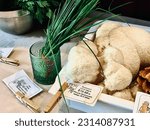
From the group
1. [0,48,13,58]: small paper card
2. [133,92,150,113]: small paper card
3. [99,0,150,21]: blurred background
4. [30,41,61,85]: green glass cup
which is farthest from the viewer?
[99,0,150,21]: blurred background

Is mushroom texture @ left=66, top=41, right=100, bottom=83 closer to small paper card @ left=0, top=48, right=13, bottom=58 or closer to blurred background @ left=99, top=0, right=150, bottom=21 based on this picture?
small paper card @ left=0, top=48, right=13, bottom=58

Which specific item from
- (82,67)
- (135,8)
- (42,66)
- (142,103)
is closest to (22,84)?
(42,66)

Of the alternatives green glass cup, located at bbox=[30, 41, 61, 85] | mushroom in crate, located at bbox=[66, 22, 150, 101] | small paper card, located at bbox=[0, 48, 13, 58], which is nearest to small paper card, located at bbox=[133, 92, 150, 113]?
mushroom in crate, located at bbox=[66, 22, 150, 101]

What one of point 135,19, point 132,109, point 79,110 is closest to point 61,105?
point 79,110

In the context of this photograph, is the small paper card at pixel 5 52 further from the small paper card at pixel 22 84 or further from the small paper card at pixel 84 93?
the small paper card at pixel 84 93

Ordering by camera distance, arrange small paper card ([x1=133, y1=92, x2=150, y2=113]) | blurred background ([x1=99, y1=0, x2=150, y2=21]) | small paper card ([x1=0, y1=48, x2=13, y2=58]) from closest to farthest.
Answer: small paper card ([x1=133, y1=92, x2=150, y2=113]) → small paper card ([x1=0, y1=48, x2=13, y2=58]) → blurred background ([x1=99, y1=0, x2=150, y2=21])

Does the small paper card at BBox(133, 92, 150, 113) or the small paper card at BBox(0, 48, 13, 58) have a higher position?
the small paper card at BBox(133, 92, 150, 113)
